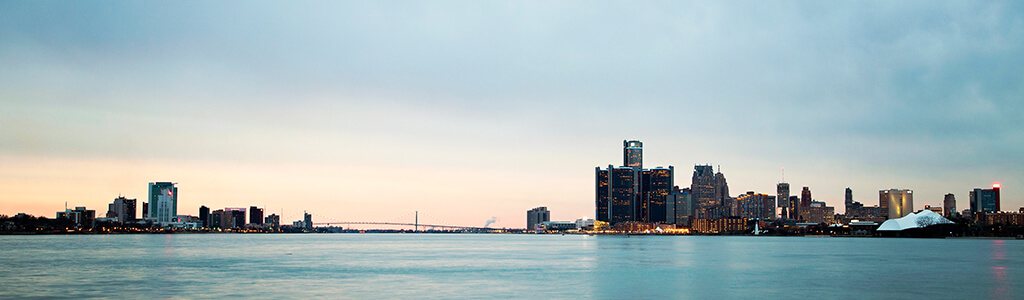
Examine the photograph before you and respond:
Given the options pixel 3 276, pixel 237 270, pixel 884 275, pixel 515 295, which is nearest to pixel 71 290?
pixel 3 276

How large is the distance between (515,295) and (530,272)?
75.5 feet

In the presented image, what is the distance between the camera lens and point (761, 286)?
188 ft

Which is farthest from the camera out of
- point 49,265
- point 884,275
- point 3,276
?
point 49,265

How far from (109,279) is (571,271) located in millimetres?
36710

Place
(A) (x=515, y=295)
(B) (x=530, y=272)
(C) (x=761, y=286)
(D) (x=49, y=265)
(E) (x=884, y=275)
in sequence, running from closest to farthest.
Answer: (A) (x=515, y=295)
(C) (x=761, y=286)
(E) (x=884, y=275)
(B) (x=530, y=272)
(D) (x=49, y=265)

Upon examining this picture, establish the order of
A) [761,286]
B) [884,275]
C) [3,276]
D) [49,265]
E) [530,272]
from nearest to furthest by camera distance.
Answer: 1. [761,286]
2. [3,276]
3. [884,275]
4. [530,272]
5. [49,265]

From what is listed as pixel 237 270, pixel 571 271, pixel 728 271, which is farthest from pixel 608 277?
pixel 237 270

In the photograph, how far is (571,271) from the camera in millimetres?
74562

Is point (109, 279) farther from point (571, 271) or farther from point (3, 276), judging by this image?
point (571, 271)

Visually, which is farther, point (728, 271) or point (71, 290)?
point (728, 271)

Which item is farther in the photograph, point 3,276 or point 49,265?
point 49,265

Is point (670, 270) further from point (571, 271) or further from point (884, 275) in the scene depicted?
point (884, 275)

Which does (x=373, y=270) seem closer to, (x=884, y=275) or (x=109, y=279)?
(x=109, y=279)

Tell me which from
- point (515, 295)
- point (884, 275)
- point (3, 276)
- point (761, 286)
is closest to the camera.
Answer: point (515, 295)
